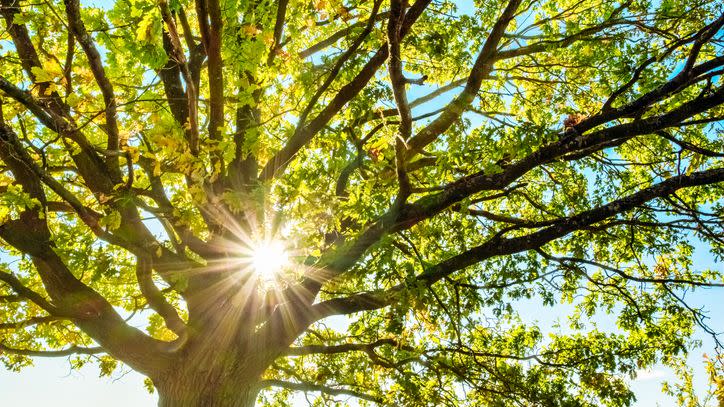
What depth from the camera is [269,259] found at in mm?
5371

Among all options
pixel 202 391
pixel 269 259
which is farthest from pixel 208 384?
pixel 269 259

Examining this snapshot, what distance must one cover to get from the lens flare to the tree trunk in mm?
1254

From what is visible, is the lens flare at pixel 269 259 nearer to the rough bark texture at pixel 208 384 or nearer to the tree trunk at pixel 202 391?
the rough bark texture at pixel 208 384

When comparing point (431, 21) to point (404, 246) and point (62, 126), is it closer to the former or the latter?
point (404, 246)

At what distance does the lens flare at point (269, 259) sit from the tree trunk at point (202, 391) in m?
1.25

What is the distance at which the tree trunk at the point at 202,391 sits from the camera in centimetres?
502

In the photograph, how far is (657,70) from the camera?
7391mm

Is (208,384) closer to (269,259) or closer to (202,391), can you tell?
(202,391)

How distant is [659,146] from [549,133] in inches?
171

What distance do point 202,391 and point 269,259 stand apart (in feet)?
5.25

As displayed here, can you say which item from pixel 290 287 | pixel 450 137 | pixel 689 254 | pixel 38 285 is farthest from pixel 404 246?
pixel 38 285

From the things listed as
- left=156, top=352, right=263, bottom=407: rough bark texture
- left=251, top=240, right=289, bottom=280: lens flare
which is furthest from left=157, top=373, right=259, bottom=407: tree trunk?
left=251, top=240, right=289, bottom=280: lens flare

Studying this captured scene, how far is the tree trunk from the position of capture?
16.5 feet

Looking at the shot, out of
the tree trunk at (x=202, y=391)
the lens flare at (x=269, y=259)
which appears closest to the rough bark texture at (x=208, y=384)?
the tree trunk at (x=202, y=391)
